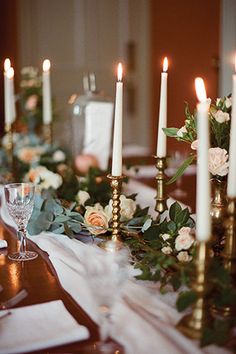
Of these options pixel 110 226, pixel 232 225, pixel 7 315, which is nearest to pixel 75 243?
pixel 110 226

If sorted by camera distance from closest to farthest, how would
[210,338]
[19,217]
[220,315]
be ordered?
[210,338], [220,315], [19,217]

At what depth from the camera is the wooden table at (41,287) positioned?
0.89m

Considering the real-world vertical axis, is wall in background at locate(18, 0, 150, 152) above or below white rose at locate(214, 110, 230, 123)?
above

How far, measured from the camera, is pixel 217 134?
1219 mm

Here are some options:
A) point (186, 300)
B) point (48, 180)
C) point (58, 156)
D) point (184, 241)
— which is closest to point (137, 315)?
point (186, 300)

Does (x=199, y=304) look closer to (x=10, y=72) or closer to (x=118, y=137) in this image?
(x=118, y=137)

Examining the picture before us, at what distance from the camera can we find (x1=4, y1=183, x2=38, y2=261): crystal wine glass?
1311mm

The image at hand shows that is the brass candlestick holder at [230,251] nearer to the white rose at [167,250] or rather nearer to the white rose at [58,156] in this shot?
the white rose at [167,250]

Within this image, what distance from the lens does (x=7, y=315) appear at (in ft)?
3.20

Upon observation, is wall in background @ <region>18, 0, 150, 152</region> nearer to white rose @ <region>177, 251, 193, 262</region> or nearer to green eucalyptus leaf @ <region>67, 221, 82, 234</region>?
green eucalyptus leaf @ <region>67, 221, 82, 234</region>

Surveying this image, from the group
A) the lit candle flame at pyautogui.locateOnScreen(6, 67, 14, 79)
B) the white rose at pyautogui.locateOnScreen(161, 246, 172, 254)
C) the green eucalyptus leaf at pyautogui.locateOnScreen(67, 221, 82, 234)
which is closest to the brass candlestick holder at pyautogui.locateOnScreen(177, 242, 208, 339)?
the white rose at pyautogui.locateOnScreen(161, 246, 172, 254)

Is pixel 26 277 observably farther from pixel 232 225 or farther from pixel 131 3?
pixel 131 3

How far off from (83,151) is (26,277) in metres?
1.12

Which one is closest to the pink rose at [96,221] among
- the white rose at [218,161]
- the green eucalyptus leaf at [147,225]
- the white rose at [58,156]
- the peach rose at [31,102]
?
the green eucalyptus leaf at [147,225]
